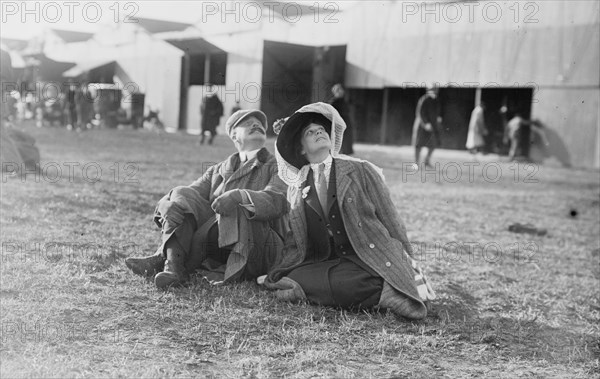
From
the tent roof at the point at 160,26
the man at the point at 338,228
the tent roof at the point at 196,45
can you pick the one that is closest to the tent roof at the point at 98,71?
the tent roof at the point at 160,26

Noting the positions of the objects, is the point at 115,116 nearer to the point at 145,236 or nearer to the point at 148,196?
the point at 148,196

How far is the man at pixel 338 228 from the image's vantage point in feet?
13.4

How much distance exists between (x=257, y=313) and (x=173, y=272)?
72 cm

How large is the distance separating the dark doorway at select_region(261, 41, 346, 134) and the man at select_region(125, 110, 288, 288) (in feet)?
60.9

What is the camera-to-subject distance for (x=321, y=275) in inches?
164

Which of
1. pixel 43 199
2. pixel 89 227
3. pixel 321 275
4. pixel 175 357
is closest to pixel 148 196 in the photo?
pixel 43 199

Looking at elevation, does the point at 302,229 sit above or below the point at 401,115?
below

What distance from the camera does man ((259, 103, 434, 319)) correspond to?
408 cm

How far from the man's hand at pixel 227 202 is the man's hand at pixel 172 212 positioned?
0.92ft

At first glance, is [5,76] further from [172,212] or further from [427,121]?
[427,121]

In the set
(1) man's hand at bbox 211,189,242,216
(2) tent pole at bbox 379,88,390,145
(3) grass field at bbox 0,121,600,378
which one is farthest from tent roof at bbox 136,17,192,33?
(1) man's hand at bbox 211,189,242,216

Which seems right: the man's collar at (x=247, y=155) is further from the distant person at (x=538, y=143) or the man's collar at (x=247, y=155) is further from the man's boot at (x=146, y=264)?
the distant person at (x=538, y=143)

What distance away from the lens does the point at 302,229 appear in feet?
14.1

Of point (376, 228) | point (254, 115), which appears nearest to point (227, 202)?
point (254, 115)
